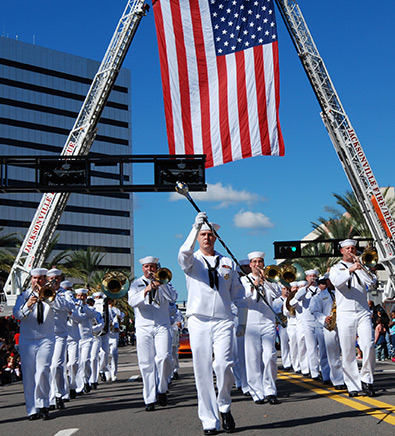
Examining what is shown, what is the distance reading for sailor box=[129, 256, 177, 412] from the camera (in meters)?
10.0

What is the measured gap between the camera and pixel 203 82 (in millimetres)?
20609

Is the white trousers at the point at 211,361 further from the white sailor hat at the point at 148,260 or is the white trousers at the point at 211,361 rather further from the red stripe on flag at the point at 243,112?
the red stripe on flag at the point at 243,112

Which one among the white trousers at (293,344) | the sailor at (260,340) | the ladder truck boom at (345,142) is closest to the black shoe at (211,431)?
the sailor at (260,340)

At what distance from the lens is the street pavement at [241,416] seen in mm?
7062

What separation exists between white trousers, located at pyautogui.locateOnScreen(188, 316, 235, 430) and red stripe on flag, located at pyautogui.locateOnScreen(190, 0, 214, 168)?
12.4 metres

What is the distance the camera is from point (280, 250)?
29.3m

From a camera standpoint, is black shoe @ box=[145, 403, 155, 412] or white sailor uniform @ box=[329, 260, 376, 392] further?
white sailor uniform @ box=[329, 260, 376, 392]

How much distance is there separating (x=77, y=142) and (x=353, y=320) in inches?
788

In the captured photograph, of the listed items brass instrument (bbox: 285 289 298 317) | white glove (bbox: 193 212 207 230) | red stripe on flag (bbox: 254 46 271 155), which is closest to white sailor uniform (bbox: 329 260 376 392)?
white glove (bbox: 193 212 207 230)

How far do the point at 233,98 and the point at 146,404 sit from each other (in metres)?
12.3

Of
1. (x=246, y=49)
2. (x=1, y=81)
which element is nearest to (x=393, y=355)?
(x=246, y=49)

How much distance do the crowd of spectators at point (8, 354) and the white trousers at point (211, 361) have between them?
37.3 feet

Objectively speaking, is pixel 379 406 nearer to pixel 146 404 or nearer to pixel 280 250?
pixel 146 404

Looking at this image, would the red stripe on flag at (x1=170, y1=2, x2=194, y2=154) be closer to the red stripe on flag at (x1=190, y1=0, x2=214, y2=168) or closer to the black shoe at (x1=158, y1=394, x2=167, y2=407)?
the red stripe on flag at (x1=190, y1=0, x2=214, y2=168)
